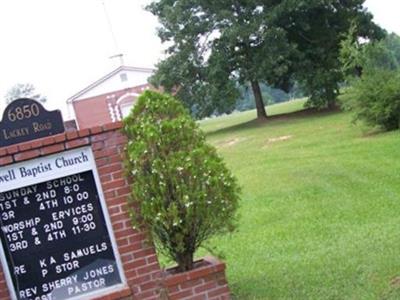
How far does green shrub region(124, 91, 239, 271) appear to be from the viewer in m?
5.59

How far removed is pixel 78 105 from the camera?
2367 inches

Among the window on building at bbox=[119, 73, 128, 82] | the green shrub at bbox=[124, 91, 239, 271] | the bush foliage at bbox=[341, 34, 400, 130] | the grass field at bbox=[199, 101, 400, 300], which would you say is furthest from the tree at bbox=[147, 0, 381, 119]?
the green shrub at bbox=[124, 91, 239, 271]

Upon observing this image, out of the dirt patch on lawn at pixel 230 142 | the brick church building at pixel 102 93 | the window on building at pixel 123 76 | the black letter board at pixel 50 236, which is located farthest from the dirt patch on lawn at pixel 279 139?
the window on building at pixel 123 76

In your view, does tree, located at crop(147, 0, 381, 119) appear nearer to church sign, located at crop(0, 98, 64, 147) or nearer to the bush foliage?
the bush foliage

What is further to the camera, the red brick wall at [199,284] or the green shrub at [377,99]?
the green shrub at [377,99]

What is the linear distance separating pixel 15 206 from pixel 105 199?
74 centimetres

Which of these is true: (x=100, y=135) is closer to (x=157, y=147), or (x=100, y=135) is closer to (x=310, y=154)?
(x=157, y=147)

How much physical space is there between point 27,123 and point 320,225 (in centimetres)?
476

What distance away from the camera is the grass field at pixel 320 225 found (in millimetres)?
6434

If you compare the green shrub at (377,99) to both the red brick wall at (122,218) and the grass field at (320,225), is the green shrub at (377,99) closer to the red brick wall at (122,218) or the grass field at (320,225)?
the grass field at (320,225)

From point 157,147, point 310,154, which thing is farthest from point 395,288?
point 310,154

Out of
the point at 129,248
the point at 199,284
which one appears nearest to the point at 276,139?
the point at 199,284

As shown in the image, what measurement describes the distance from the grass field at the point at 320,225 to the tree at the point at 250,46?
16.8 metres

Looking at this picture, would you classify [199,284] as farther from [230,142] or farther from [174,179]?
[230,142]
